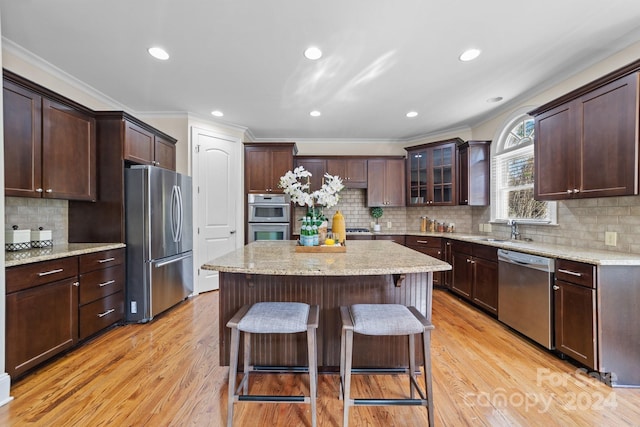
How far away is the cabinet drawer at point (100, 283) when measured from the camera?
250 centimetres

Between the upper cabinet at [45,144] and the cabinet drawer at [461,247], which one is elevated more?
the upper cabinet at [45,144]

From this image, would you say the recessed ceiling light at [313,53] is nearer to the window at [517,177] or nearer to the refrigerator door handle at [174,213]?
the refrigerator door handle at [174,213]

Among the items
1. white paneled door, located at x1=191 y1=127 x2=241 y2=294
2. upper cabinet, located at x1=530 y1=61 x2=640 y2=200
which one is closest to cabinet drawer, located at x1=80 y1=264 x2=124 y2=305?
white paneled door, located at x1=191 y1=127 x2=241 y2=294

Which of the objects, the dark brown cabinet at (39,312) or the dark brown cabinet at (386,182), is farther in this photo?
the dark brown cabinet at (386,182)

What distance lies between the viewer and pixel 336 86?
3.13 metres

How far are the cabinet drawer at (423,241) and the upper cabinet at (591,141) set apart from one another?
166cm

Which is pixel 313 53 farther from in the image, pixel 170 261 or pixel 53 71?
pixel 170 261

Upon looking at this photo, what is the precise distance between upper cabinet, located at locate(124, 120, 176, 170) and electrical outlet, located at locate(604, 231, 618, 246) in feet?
15.2

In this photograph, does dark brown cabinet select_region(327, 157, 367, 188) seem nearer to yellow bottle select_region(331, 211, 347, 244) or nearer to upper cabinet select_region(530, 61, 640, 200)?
yellow bottle select_region(331, 211, 347, 244)

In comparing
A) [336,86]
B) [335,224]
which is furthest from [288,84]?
[335,224]

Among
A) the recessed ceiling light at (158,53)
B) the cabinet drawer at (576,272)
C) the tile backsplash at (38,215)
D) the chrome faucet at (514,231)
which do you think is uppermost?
the recessed ceiling light at (158,53)

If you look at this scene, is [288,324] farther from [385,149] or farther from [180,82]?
[385,149]

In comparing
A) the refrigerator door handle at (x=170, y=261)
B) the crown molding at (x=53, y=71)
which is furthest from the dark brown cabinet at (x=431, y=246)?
the crown molding at (x=53, y=71)

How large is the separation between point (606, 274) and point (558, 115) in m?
1.42
